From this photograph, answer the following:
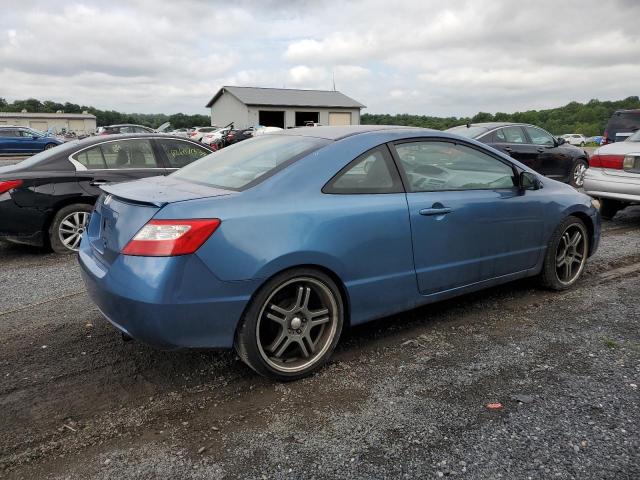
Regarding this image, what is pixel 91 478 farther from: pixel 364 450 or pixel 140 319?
pixel 364 450

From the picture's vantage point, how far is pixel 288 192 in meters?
3.06

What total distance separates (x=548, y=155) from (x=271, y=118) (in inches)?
1611

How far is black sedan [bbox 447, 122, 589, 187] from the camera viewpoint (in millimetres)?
10188

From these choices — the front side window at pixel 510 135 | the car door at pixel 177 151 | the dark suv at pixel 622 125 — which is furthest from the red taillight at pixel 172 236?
the dark suv at pixel 622 125

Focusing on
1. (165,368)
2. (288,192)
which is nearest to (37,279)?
(165,368)

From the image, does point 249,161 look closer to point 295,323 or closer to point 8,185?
point 295,323

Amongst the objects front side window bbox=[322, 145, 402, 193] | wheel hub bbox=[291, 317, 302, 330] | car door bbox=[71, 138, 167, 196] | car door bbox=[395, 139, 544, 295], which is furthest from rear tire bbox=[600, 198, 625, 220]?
wheel hub bbox=[291, 317, 302, 330]

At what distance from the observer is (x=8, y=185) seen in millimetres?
5770

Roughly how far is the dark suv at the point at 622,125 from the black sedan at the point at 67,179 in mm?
11991

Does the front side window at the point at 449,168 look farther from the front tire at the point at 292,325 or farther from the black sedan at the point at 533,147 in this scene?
the black sedan at the point at 533,147

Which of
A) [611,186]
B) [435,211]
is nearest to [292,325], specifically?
[435,211]

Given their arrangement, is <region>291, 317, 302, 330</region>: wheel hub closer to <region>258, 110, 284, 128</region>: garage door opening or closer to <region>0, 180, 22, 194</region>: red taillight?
<region>0, 180, 22, 194</region>: red taillight

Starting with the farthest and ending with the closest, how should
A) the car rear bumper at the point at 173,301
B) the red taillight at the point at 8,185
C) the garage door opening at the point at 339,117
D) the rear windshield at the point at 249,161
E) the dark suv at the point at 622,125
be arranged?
the garage door opening at the point at 339,117, the dark suv at the point at 622,125, the red taillight at the point at 8,185, the rear windshield at the point at 249,161, the car rear bumper at the point at 173,301

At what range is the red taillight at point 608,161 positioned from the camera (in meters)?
7.58
